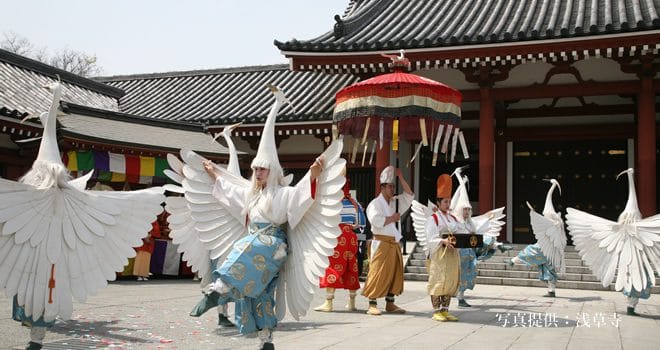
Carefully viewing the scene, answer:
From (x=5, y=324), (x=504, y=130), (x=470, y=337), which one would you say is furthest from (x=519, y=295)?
(x=5, y=324)

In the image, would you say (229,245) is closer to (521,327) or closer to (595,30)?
(521,327)

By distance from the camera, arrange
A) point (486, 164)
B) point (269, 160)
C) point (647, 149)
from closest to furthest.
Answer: point (269, 160) → point (647, 149) → point (486, 164)

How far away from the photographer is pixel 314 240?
4.92 m

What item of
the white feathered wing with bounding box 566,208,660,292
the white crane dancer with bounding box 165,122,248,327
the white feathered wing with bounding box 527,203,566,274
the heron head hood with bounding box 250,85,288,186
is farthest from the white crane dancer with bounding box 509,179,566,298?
the heron head hood with bounding box 250,85,288,186

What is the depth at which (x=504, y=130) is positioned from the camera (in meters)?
16.3

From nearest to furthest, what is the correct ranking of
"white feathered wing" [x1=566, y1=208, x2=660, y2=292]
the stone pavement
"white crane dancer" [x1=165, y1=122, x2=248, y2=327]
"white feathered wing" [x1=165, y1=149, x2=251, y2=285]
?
"white feathered wing" [x1=165, y1=149, x2=251, y2=285] → the stone pavement → "white crane dancer" [x1=165, y1=122, x2=248, y2=327] → "white feathered wing" [x1=566, y1=208, x2=660, y2=292]

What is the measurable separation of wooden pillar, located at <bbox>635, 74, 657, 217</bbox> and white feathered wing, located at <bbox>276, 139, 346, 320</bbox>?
9.94 m

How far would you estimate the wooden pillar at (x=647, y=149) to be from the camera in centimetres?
1277

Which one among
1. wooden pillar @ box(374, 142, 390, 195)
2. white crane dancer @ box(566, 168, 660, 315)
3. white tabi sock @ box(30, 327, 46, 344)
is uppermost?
wooden pillar @ box(374, 142, 390, 195)

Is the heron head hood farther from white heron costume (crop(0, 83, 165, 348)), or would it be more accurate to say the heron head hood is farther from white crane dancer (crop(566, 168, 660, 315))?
white crane dancer (crop(566, 168, 660, 315))

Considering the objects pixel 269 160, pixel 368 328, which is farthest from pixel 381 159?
pixel 269 160

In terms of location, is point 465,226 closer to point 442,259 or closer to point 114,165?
point 442,259

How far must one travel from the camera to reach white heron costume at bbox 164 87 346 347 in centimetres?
478

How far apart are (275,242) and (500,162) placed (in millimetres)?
12268
